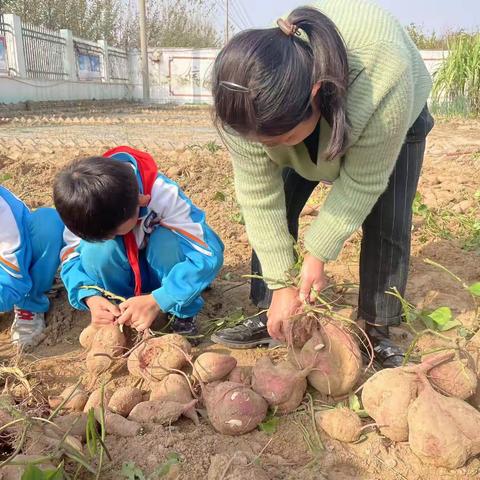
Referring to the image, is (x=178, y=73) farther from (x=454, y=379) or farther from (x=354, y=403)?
(x=454, y=379)

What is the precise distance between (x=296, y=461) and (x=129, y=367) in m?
0.66

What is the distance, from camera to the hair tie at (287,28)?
4.11ft

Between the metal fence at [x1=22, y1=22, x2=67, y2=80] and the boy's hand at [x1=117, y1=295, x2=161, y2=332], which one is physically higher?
the metal fence at [x1=22, y1=22, x2=67, y2=80]

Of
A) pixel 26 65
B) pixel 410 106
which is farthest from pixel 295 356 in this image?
pixel 26 65

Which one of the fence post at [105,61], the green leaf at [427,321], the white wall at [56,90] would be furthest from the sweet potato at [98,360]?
the fence post at [105,61]

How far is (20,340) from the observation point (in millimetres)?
2248

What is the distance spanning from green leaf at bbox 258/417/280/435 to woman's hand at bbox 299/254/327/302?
371 mm

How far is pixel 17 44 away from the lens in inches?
549

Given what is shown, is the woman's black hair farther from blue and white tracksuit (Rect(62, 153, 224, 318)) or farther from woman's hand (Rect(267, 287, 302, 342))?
blue and white tracksuit (Rect(62, 153, 224, 318))

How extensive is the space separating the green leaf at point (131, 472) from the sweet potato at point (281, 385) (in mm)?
433

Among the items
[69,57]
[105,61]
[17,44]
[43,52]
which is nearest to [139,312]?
[17,44]

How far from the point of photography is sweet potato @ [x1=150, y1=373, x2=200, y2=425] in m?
1.60

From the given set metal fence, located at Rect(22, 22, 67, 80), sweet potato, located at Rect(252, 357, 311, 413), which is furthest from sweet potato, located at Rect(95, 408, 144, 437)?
metal fence, located at Rect(22, 22, 67, 80)

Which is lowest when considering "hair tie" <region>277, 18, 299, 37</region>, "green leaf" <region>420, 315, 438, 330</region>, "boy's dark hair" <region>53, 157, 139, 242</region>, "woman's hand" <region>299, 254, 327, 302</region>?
"green leaf" <region>420, 315, 438, 330</region>
